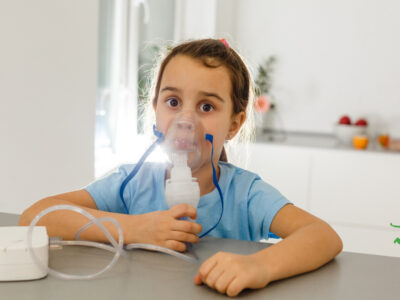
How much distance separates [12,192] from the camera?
1.46 m

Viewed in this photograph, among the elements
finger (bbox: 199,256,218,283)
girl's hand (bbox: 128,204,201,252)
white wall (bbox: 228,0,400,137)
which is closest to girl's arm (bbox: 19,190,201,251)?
girl's hand (bbox: 128,204,201,252)

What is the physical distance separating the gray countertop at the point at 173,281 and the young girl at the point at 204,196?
39 millimetres

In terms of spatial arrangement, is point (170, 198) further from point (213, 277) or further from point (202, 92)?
point (202, 92)

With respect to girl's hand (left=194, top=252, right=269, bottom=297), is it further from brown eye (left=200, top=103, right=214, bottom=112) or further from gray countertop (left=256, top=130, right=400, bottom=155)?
gray countertop (left=256, top=130, right=400, bottom=155)

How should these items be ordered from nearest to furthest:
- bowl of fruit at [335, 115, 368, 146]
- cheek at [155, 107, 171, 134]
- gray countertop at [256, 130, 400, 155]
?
cheek at [155, 107, 171, 134], gray countertop at [256, 130, 400, 155], bowl of fruit at [335, 115, 368, 146]

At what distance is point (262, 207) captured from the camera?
3.55ft

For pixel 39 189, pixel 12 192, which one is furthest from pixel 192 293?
pixel 39 189

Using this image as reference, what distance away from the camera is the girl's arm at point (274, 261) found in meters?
0.67

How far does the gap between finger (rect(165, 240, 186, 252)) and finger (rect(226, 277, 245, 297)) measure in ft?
0.57

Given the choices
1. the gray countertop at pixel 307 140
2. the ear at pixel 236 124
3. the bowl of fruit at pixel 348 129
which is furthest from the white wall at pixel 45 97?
the bowl of fruit at pixel 348 129

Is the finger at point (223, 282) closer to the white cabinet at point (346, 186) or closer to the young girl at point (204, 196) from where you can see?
the young girl at point (204, 196)

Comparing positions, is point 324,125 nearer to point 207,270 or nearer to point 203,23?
point 203,23

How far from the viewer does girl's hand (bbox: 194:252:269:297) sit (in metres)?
0.66

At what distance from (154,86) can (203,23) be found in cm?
238
